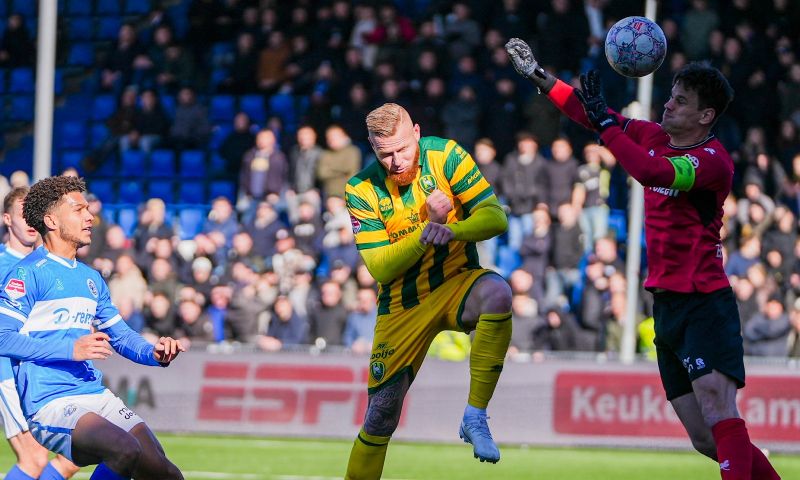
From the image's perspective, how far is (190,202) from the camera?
20.5 m

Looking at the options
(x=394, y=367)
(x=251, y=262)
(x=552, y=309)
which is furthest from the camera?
(x=251, y=262)

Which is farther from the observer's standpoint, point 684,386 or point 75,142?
point 75,142

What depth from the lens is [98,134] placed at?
72.2 ft

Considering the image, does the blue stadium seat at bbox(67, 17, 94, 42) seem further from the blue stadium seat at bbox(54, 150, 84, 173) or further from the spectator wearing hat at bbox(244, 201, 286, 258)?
the spectator wearing hat at bbox(244, 201, 286, 258)

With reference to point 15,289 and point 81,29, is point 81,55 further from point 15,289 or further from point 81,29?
point 15,289

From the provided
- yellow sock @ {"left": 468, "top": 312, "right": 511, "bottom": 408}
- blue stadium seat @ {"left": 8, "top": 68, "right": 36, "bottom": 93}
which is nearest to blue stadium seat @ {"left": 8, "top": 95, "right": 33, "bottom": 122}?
blue stadium seat @ {"left": 8, "top": 68, "right": 36, "bottom": 93}

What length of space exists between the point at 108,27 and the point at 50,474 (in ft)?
55.2

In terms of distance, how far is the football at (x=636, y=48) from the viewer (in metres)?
Result: 7.79

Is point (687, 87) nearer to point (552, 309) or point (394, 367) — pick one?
point (394, 367)

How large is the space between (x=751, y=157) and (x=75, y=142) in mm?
11025

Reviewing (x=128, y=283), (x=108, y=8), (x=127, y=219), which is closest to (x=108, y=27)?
(x=108, y=8)

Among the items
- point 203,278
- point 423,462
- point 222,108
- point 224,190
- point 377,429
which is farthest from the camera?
point 222,108

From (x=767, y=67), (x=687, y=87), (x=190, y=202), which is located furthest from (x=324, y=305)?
(x=687, y=87)

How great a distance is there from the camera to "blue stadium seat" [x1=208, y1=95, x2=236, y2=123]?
2112 centimetres
